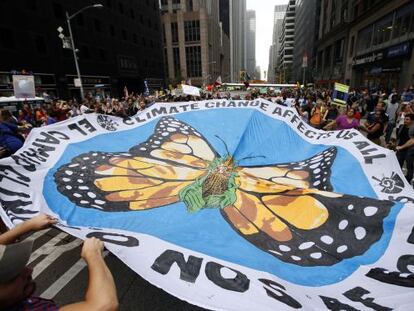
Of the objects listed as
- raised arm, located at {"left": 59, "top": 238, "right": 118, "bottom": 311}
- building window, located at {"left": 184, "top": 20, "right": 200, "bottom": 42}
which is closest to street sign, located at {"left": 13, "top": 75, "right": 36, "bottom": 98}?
raised arm, located at {"left": 59, "top": 238, "right": 118, "bottom": 311}

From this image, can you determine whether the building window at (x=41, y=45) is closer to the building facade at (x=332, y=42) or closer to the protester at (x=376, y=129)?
the protester at (x=376, y=129)

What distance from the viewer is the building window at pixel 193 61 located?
315 ft

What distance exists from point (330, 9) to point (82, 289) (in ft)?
221

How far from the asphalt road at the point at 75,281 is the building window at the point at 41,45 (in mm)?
30579

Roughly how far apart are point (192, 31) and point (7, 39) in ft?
249

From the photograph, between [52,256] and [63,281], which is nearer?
[63,281]

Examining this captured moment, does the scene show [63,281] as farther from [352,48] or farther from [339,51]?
[339,51]

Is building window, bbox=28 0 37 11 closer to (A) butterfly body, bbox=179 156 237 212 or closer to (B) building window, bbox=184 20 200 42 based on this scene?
(A) butterfly body, bbox=179 156 237 212

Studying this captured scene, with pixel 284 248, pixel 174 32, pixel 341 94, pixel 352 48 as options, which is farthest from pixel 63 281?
pixel 174 32

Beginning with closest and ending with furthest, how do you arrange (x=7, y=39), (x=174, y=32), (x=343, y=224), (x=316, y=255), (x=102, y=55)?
(x=316, y=255) < (x=343, y=224) < (x=7, y=39) < (x=102, y=55) < (x=174, y=32)

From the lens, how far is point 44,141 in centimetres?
482

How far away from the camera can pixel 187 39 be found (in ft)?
311

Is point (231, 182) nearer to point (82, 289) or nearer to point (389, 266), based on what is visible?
point (389, 266)

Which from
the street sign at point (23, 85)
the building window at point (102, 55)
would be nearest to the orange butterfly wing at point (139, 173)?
the street sign at point (23, 85)
